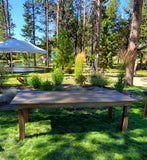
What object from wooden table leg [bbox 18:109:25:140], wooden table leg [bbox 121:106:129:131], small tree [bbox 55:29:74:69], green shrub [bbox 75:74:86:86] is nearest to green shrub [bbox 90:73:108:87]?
green shrub [bbox 75:74:86:86]

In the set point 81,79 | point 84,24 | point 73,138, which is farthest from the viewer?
point 84,24

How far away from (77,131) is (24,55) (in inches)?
635

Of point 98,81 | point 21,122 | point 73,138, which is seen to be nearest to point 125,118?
point 73,138

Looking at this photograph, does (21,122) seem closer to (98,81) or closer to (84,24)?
(98,81)

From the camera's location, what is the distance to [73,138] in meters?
2.02

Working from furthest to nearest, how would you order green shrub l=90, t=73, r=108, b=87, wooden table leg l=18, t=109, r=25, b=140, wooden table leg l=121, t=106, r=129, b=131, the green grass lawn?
green shrub l=90, t=73, r=108, b=87
wooden table leg l=121, t=106, r=129, b=131
wooden table leg l=18, t=109, r=25, b=140
the green grass lawn

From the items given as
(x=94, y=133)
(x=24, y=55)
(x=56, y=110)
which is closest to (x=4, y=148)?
(x=94, y=133)

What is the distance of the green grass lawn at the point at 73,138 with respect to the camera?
1.66m

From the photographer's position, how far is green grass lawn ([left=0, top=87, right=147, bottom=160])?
5.46 feet

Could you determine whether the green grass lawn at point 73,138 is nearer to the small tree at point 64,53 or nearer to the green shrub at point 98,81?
the green shrub at point 98,81

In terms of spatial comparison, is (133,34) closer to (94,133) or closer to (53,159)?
(94,133)

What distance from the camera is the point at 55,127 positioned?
94.3 inches

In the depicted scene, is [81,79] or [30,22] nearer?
[81,79]

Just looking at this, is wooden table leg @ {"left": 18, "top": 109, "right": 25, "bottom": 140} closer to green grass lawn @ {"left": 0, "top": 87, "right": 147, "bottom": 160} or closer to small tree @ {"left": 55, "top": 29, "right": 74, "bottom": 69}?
green grass lawn @ {"left": 0, "top": 87, "right": 147, "bottom": 160}
